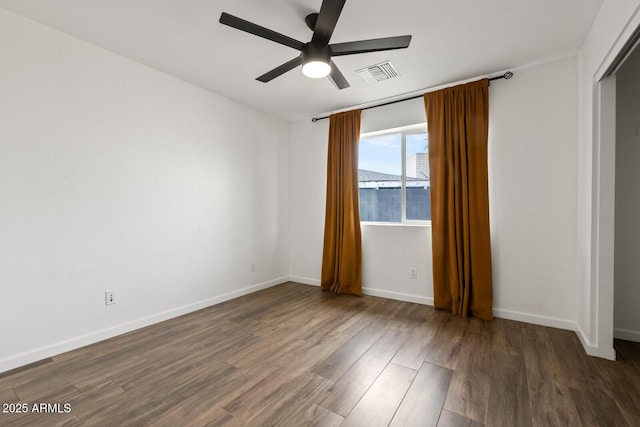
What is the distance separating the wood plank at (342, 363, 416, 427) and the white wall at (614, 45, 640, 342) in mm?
2025

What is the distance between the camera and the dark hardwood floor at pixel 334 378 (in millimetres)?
1598

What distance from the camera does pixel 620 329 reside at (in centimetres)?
250

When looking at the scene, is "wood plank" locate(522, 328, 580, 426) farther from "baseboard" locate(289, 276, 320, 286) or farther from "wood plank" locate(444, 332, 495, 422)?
"baseboard" locate(289, 276, 320, 286)

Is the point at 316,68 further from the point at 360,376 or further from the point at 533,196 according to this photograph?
the point at 533,196

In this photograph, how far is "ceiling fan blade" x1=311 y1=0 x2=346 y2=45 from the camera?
5.27 feet

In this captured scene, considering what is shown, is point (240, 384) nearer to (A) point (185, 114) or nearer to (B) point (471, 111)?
(A) point (185, 114)

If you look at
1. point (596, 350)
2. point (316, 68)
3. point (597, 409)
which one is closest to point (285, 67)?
point (316, 68)

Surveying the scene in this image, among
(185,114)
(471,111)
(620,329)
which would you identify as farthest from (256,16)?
(620,329)

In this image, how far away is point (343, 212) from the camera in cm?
397

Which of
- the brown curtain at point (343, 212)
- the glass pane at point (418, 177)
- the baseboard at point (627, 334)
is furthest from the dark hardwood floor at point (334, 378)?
the glass pane at point (418, 177)

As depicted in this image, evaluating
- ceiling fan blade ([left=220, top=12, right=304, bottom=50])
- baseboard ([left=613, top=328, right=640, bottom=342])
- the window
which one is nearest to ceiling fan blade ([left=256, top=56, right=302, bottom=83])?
ceiling fan blade ([left=220, top=12, right=304, bottom=50])

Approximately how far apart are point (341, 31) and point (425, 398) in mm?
2654

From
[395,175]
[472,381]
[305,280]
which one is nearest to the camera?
[472,381]

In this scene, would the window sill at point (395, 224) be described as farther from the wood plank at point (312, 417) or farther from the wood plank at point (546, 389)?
the wood plank at point (312, 417)
